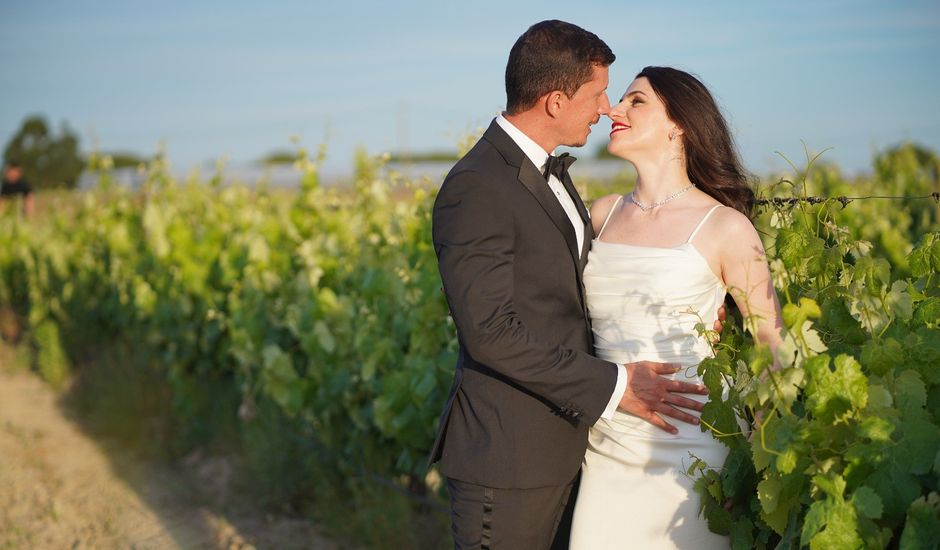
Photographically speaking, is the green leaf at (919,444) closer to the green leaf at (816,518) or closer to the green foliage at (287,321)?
the green leaf at (816,518)

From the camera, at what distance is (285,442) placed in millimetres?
5215

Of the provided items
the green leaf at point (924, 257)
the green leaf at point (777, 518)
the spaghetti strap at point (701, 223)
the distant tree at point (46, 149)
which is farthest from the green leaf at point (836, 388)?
the distant tree at point (46, 149)

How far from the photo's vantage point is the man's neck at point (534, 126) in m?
2.46

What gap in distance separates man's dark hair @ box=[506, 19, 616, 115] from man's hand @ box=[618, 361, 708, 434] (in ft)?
2.37

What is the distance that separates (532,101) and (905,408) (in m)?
1.17

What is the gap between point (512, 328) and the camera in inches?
88.5

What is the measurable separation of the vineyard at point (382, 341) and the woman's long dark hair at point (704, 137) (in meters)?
0.15

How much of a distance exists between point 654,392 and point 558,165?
68 cm

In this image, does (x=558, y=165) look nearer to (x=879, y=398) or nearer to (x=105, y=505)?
(x=879, y=398)

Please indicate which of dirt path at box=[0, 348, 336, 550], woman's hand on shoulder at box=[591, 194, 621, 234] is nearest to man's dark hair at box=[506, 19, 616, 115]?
woman's hand on shoulder at box=[591, 194, 621, 234]

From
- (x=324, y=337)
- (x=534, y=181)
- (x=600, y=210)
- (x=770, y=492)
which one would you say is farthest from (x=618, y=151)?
(x=324, y=337)

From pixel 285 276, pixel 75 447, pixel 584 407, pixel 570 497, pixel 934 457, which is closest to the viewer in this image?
pixel 934 457

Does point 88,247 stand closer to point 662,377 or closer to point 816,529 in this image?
point 662,377

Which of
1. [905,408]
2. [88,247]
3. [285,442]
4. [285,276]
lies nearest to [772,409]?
[905,408]
